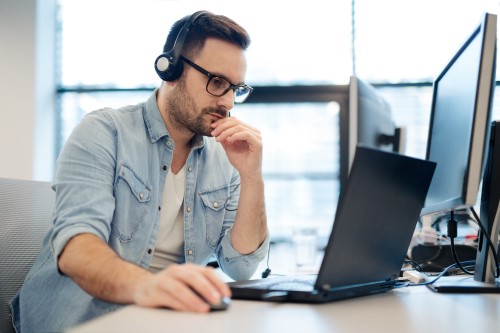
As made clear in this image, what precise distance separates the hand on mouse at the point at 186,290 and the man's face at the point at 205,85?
2.43ft

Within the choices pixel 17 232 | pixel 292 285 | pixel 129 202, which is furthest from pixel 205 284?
pixel 17 232

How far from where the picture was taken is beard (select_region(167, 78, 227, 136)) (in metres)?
1.45

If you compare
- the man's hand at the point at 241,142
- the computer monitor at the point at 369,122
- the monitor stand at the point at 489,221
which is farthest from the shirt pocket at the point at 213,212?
the monitor stand at the point at 489,221

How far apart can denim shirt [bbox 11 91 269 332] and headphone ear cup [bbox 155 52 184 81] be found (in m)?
0.09

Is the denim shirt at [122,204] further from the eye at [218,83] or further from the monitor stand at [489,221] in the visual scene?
the monitor stand at [489,221]

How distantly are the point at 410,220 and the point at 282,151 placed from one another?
6.09 feet

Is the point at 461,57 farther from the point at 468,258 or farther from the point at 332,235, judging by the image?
the point at 468,258

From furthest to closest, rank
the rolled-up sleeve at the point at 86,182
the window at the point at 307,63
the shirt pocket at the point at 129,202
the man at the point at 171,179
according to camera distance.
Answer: the window at the point at 307,63 < the shirt pocket at the point at 129,202 < the man at the point at 171,179 < the rolled-up sleeve at the point at 86,182

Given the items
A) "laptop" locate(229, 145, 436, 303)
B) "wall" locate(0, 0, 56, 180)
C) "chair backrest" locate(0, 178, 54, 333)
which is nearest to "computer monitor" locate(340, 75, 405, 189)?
"laptop" locate(229, 145, 436, 303)

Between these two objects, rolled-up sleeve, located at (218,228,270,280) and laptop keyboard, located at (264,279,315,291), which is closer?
laptop keyboard, located at (264,279,315,291)

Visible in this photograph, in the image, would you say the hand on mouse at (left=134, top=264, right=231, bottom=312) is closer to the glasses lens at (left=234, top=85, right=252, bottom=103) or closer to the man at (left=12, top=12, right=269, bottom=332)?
the man at (left=12, top=12, right=269, bottom=332)

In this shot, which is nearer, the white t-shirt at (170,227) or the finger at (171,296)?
the finger at (171,296)

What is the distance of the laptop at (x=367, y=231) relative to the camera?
0.81 m

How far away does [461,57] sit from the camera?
1170 mm
